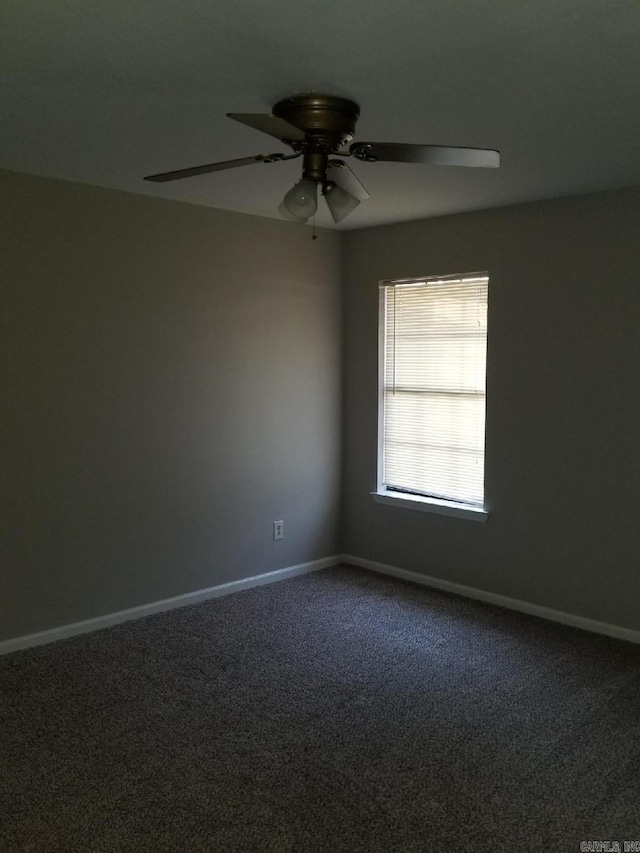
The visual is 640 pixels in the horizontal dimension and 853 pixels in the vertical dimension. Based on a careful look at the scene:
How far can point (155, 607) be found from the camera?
418 cm

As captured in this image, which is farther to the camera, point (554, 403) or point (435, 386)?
point (435, 386)

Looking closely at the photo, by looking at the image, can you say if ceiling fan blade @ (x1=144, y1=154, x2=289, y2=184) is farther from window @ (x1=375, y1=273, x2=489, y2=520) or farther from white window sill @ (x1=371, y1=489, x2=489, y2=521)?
white window sill @ (x1=371, y1=489, x2=489, y2=521)

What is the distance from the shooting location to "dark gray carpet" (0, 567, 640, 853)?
7.58 feet

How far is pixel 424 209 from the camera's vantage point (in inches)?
168

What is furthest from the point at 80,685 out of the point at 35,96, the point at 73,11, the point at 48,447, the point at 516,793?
the point at 73,11

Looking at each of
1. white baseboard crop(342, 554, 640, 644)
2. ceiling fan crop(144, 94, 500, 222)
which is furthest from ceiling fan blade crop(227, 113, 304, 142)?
white baseboard crop(342, 554, 640, 644)

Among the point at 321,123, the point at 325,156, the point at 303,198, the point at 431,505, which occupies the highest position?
the point at 321,123

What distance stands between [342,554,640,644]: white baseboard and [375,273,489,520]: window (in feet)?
1.47

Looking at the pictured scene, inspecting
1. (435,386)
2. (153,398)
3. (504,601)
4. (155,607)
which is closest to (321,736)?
(155,607)

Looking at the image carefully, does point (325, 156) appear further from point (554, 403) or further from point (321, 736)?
point (554, 403)

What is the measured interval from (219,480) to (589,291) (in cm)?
232

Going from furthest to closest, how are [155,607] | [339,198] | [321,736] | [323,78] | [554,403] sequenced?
[155,607], [554,403], [321,736], [339,198], [323,78]

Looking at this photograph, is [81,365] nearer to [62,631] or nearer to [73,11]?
[62,631]

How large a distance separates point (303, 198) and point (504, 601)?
2.83 metres
